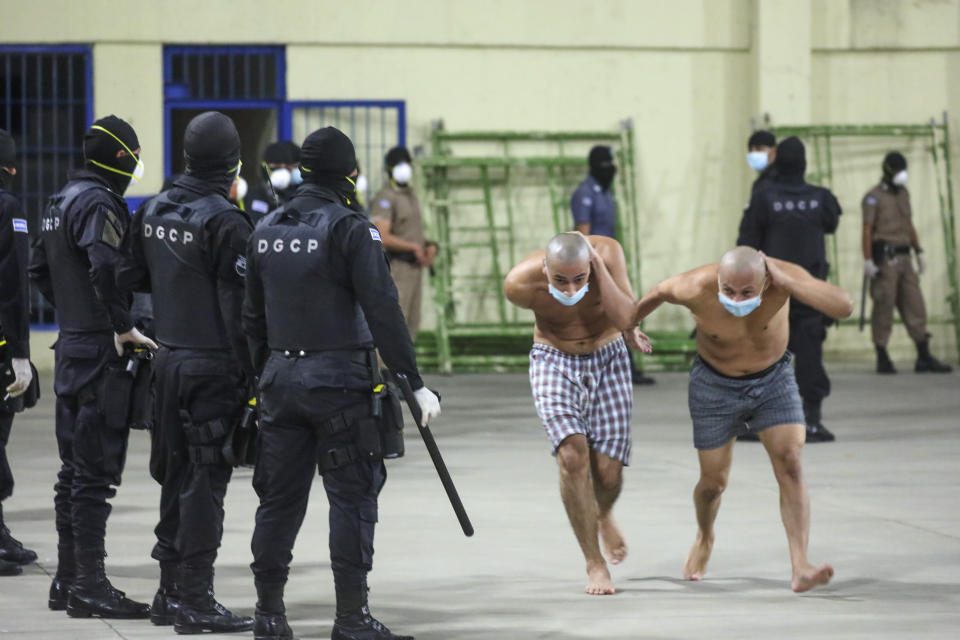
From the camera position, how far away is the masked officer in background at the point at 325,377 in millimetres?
5762

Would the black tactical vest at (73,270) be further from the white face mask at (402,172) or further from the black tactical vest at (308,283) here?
the white face mask at (402,172)

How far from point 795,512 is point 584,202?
827 cm

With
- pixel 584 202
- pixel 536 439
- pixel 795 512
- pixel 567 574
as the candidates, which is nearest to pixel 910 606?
pixel 795 512

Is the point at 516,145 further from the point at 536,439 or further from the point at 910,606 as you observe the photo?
the point at 910,606

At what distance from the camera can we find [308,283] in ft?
19.0

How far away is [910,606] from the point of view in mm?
→ 6742

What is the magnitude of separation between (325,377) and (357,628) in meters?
0.89

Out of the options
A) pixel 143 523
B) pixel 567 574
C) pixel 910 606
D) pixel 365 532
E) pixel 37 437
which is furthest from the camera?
pixel 37 437

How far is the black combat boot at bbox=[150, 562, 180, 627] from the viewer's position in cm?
634

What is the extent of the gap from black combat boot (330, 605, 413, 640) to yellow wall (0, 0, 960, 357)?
1108cm

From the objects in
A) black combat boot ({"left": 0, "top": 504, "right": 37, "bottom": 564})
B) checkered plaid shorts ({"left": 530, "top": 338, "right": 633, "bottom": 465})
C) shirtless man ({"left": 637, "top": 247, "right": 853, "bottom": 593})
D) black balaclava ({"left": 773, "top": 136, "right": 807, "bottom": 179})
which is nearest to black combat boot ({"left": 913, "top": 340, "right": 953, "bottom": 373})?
black balaclava ({"left": 773, "top": 136, "right": 807, "bottom": 179})

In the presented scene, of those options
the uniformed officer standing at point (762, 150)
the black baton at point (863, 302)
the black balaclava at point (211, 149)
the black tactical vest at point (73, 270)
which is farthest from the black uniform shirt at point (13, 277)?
the black baton at point (863, 302)

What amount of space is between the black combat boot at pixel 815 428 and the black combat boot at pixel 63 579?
6447 millimetres

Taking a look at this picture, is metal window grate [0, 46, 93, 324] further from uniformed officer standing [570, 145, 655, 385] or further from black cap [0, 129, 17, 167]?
black cap [0, 129, 17, 167]
